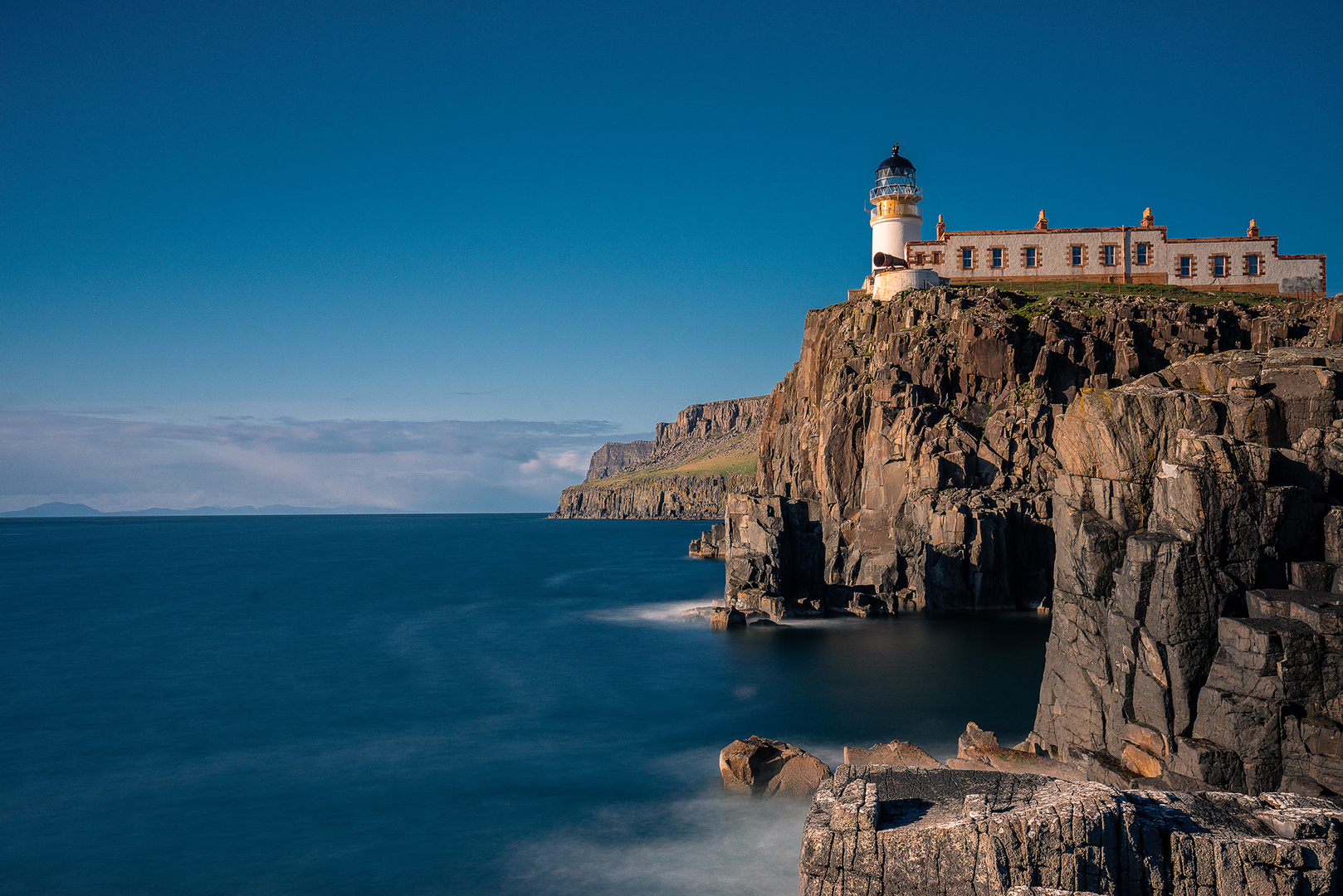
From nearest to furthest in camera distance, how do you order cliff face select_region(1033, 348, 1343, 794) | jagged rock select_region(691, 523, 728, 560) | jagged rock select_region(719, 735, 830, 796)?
cliff face select_region(1033, 348, 1343, 794), jagged rock select_region(719, 735, 830, 796), jagged rock select_region(691, 523, 728, 560)

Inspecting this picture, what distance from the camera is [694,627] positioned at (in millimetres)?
52000

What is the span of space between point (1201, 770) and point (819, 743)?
43.7 ft

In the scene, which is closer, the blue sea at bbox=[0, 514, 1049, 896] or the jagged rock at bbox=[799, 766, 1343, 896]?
the jagged rock at bbox=[799, 766, 1343, 896]

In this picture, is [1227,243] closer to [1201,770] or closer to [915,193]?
[915,193]

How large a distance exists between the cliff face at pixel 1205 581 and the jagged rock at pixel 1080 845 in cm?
580

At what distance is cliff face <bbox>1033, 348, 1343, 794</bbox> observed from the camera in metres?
17.0

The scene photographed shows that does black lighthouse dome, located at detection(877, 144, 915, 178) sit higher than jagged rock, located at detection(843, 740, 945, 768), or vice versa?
black lighthouse dome, located at detection(877, 144, 915, 178)

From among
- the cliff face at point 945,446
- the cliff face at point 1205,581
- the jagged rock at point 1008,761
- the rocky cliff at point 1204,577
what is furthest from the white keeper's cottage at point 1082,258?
the jagged rock at point 1008,761

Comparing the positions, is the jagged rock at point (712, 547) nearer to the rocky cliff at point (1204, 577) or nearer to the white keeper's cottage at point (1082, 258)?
the white keeper's cottage at point (1082, 258)

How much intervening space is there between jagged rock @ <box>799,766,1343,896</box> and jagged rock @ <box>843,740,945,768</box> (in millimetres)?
10879

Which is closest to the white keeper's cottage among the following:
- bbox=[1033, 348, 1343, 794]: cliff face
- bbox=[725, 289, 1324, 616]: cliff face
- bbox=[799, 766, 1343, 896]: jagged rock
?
bbox=[725, 289, 1324, 616]: cliff face

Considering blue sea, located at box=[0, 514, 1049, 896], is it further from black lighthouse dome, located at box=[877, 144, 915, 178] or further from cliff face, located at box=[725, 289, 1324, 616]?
black lighthouse dome, located at box=[877, 144, 915, 178]

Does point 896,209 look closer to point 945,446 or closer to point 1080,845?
point 945,446

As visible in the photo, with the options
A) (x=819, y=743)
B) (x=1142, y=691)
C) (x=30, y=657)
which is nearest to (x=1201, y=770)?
(x=1142, y=691)
